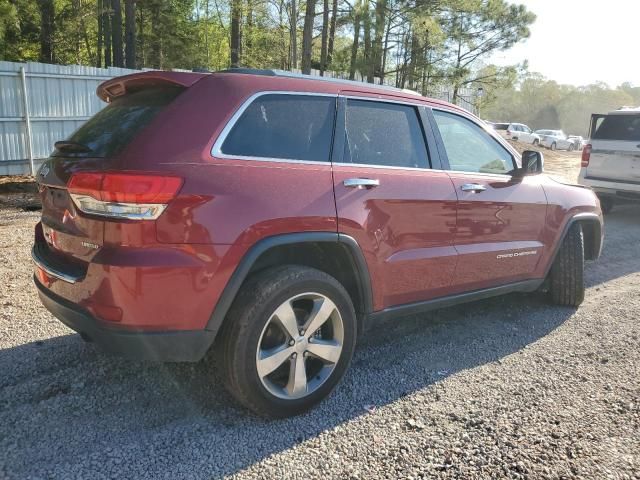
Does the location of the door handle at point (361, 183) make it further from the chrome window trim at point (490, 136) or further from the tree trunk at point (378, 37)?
the tree trunk at point (378, 37)

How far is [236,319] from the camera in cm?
262

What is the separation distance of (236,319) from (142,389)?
95 cm

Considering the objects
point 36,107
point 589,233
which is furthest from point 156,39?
point 589,233

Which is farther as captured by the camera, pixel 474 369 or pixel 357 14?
pixel 357 14

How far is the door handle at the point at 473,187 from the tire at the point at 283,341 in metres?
1.28

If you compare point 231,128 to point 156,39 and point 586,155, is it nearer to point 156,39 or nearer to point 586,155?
point 586,155

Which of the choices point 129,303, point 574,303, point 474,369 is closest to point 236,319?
point 129,303

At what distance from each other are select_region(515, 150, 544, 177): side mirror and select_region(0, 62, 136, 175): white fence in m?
9.80

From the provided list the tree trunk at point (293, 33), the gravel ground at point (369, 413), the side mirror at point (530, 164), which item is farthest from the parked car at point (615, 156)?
the tree trunk at point (293, 33)

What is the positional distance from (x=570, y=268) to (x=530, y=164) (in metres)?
1.16

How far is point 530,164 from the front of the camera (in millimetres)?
4156

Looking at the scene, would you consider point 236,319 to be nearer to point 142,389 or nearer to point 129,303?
point 129,303

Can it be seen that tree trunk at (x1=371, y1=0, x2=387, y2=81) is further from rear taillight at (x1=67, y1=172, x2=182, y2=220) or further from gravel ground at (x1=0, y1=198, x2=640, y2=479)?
rear taillight at (x1=67, y1=172, x2=182, y2=220)

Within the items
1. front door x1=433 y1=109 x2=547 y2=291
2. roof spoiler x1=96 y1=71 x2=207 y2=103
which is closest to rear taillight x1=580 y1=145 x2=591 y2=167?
front door x1=433 y1=109 x2=547 y2=291
